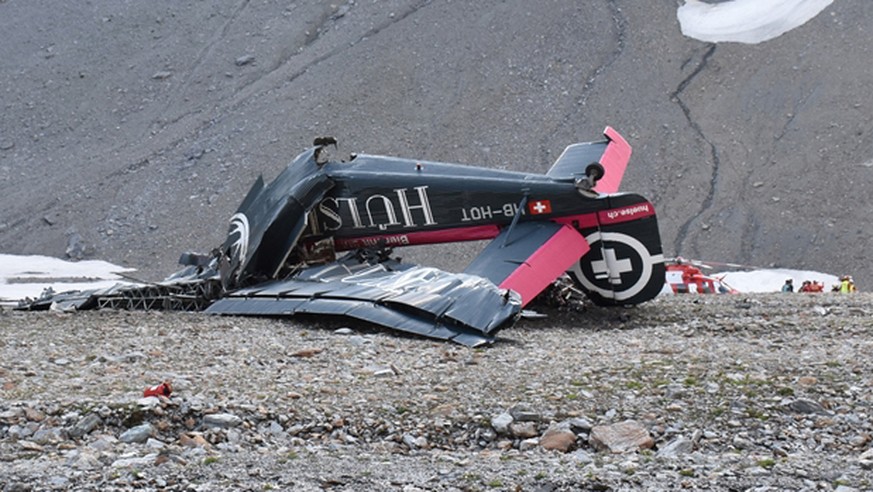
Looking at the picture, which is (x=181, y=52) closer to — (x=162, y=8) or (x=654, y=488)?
(x=162, y=8)

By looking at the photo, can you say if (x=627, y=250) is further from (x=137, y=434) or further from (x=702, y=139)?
(x=702, y=139)

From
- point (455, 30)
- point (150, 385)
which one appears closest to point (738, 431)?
point (150, 385)

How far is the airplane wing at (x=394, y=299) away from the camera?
14.0 metres

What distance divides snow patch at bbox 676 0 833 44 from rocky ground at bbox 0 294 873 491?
38.9 meters

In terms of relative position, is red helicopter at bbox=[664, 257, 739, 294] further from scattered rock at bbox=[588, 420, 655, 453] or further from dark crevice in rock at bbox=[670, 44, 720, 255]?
scattered rock at bbox=[588, 420, 655, 453]

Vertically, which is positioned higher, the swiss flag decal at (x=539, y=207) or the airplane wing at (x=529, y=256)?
the swiss flag decal at (x=539, y=207)

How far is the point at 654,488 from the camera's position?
680 centimetres

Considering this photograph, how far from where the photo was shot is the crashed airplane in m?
16.3

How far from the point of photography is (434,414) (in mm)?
9047

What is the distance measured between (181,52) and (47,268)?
17.5 metres

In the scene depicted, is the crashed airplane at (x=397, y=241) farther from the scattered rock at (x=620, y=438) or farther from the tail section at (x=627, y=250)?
the scattered rock at (x=620, y=438)

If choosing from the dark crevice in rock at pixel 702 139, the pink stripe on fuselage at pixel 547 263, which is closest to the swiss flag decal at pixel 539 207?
the pink stripe on fuselage at pixel 547 263

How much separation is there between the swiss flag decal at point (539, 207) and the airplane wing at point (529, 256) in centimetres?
18

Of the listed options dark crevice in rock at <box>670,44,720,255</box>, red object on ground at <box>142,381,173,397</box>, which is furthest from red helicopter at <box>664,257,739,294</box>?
red object on ground at <box>142,381,173,397</box>
